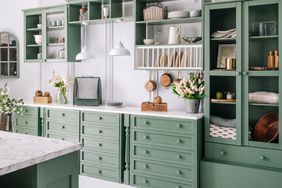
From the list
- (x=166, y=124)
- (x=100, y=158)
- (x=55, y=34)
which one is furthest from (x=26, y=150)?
(x=55, y=34)

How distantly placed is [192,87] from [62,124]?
6.54 feet

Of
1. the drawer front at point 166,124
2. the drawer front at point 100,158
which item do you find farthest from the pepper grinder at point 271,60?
the drawer front at point 100,158

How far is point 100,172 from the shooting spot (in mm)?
4605

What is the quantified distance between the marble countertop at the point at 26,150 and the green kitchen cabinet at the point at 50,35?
288 cm

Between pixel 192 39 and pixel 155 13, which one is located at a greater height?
pixel 155 13

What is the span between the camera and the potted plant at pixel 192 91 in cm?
408

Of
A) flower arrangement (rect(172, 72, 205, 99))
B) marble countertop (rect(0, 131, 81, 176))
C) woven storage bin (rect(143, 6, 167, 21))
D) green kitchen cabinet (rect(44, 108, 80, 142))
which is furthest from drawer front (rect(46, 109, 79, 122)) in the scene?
marble countertop (rect(0, 131, 81, 176))

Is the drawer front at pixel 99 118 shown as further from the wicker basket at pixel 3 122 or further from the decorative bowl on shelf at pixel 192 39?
the wicker basket at pixel 3 122

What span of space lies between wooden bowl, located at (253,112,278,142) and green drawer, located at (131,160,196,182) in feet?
2.64

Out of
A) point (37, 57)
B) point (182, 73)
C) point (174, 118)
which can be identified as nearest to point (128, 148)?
point (174, 118)

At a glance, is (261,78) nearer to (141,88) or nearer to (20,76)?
(141,88)

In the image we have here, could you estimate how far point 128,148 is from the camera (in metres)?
4.35

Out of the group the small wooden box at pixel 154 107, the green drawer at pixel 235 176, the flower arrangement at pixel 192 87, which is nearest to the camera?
the green drawer at pixel 235 176

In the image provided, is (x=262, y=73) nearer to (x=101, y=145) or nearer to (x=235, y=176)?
(x=235, y=176)
